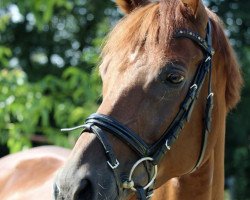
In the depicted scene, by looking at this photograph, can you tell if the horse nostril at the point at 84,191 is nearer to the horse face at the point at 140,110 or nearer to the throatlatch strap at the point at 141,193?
the horse face at the point at 140,110

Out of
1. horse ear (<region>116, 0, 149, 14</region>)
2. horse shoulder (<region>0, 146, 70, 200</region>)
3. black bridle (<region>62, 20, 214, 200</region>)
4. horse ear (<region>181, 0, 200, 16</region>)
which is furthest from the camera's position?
horse shoulder (<region>0, 146, 70, 200</region>)

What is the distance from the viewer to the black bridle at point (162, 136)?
7.18 feet

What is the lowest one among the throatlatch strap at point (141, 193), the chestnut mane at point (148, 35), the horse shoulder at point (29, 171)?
the horse shoulder at point (29, 171)

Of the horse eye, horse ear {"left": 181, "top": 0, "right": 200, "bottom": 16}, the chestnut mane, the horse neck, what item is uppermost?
horse ear {"left": 181, "top": 0, "right": 200, "bottom": 16}

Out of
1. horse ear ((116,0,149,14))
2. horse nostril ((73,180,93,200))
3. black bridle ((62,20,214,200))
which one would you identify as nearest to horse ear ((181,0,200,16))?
black bridle ((62,20,214,200))

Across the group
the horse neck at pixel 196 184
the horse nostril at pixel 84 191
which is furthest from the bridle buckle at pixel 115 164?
the horse neck at pixel 196 184

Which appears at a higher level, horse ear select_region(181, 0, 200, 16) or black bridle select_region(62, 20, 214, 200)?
horse ear select_region(181, 0, 200, 16)

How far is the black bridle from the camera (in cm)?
219

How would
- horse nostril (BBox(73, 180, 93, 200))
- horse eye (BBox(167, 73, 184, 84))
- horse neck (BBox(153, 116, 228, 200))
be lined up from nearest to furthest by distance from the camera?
1. horse nostril (BBox(73, 180, 93, 200))
2. horse eye (BBox(167, 73, 184, 84))
3. horse neck (BBox(153, 116, 228, 200))

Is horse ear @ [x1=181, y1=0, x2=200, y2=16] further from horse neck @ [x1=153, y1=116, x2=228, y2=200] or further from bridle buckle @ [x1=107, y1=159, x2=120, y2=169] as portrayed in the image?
bridle buckle @ [x1=107, y1=159, x2=120, y2=169]

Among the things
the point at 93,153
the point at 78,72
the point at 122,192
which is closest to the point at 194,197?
the point at 122,192

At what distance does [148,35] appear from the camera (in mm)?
2383

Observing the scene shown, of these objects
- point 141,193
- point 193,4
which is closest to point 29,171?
point 141,193

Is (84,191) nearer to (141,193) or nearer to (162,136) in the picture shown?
(141,193)
